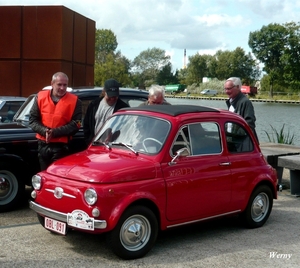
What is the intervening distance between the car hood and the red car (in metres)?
0.01

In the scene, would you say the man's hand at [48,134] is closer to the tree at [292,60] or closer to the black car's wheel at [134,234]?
the black car's wheel at [134,234]

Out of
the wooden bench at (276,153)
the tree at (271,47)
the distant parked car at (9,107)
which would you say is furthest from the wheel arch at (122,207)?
the tree at (271,47)

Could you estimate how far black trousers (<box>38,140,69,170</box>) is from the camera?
7418mm

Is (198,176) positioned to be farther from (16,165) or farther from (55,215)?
(16,165)

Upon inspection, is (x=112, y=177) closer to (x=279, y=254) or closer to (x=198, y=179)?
(x=198, y=179)

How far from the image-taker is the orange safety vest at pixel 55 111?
24.3 feet

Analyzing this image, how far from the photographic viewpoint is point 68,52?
19234 millimetres

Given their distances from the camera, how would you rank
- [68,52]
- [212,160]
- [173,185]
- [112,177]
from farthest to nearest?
[68,52] < [212,160] < [173,185] < [112,177]

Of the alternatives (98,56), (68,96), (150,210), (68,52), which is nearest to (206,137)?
(150,210)

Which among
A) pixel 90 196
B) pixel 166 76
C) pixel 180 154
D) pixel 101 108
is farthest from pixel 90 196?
pixel 166 76

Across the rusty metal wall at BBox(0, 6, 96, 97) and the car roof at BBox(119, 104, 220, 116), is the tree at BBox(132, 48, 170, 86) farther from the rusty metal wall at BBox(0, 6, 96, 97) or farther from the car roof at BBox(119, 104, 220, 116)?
the car roof at BBox(119, 104, 220, 116)

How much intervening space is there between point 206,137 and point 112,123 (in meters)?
1.26

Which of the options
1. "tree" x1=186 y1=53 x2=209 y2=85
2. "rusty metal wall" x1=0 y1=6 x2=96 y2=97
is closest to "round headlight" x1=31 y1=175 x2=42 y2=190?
"rusty metal wall" x1=0 y1=6 x2=96 y2=97

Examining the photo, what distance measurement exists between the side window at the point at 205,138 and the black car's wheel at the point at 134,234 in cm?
115
